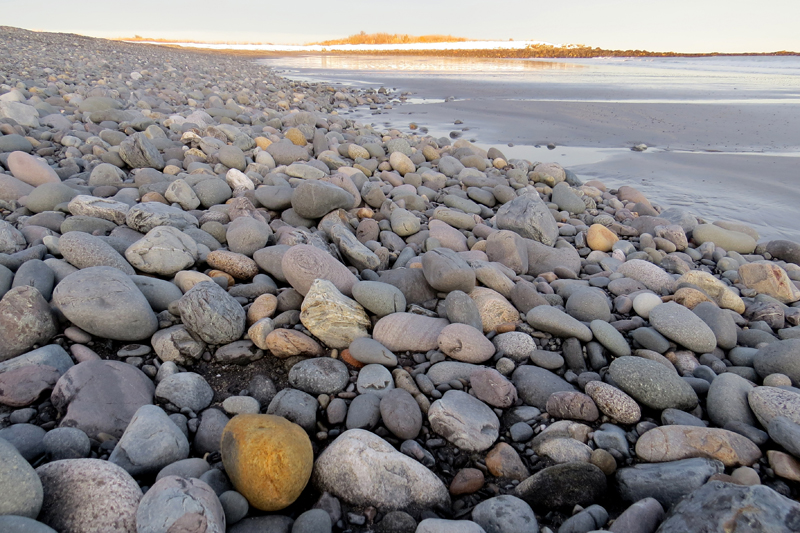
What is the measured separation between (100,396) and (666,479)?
2.24 m

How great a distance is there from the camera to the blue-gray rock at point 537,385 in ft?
6.94

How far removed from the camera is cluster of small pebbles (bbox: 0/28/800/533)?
5.03 ft

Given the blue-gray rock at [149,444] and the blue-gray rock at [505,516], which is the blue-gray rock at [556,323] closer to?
the blue-gray rock at [505,516]

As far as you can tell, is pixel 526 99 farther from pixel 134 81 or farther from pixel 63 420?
pixel 63 420

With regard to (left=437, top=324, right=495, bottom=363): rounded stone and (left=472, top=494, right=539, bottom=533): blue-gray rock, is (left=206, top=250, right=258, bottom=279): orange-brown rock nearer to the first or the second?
(left=437, top=324, right=495, bottom=363): rounded stone

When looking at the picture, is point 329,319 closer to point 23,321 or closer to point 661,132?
point 23,321

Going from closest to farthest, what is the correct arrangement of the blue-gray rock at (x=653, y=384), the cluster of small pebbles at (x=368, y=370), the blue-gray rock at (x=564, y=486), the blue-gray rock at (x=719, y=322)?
the cluster of small pebbles at (x=368, y=370), the blue-gray rock at (x=564, y=486), the blue-gray rock at (x=653, y=384), the blue-gray rock at (x=719, y=322)

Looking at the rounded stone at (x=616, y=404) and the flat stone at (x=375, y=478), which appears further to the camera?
the rounded stone at (x=616, y=404)

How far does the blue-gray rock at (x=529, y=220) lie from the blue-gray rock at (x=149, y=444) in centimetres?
319

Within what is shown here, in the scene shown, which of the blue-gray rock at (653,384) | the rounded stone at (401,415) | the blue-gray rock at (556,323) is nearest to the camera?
the rounded stone at (401,415)

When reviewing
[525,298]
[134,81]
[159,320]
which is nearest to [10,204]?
[159,320]

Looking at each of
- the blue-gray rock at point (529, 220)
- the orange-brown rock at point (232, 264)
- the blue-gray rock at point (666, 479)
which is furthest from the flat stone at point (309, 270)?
the blue-gray rock at point (529, 220)

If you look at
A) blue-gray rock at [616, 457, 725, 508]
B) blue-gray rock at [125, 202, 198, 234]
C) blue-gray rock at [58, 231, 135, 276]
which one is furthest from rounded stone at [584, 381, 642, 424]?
blue-gray rock at [125, 202, 198, 234]

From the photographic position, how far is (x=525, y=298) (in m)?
2.78
